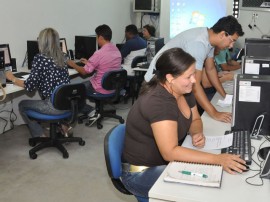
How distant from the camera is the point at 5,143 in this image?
3.91 metres

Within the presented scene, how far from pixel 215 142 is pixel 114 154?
573 millimetres

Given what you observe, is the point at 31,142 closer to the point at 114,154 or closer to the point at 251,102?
the point at 114,154

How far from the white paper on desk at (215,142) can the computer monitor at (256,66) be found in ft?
3.18

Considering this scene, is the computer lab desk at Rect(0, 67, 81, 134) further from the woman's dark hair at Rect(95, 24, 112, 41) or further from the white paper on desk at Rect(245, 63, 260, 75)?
the white paper on desk at Rect(245, 63, 260, 75)

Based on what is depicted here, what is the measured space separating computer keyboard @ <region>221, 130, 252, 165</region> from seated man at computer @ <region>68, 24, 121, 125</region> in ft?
8.84

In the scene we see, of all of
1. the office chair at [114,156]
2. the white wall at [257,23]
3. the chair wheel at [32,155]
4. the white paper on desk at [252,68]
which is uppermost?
the white wall at [257,23]

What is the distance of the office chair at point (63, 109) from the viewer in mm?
3363

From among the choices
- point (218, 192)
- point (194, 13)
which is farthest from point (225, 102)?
point (194, 13)

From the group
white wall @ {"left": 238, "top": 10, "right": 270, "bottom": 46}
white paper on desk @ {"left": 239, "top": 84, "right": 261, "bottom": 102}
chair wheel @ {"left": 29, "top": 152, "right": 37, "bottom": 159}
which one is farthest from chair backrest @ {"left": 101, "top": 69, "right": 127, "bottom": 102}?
white paper on desk @ {"left": 239, "top": 84, "right": 261, "bottom": 102}

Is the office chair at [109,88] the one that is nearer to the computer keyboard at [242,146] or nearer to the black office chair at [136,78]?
the black office chair at [136,78]

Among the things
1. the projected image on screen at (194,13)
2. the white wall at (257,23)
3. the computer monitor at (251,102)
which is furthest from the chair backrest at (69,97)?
the white wall at (257,23)

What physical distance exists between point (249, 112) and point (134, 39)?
383cm

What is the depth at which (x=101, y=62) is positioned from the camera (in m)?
4.48

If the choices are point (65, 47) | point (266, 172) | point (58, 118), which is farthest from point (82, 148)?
point (266, 172)
